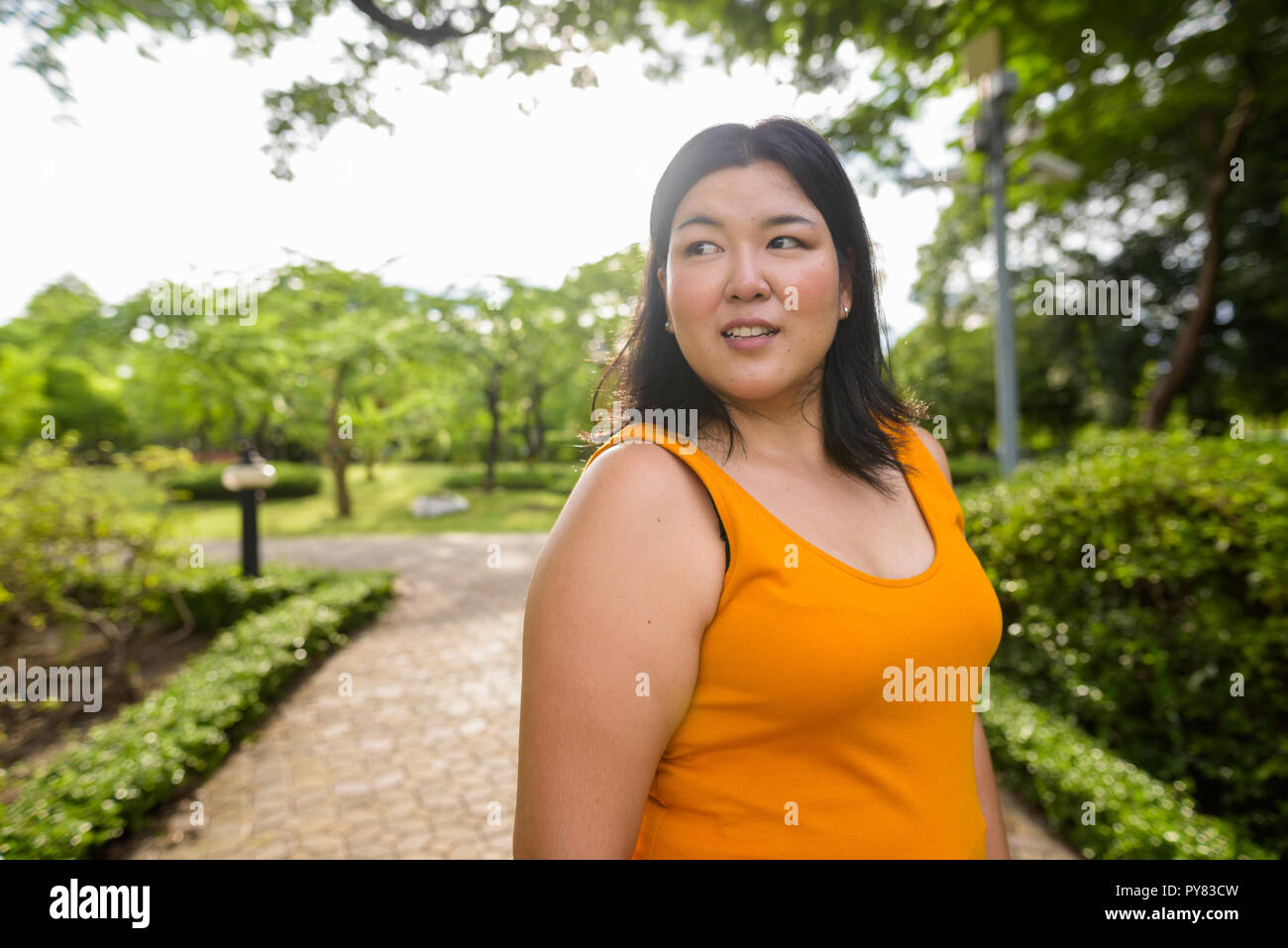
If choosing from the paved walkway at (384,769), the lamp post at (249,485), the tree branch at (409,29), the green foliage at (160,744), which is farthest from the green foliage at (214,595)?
the tree branch at (409,29)

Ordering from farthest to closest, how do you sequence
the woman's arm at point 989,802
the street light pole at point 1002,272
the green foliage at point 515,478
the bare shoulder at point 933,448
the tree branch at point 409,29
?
the green foliage at point 515,478 → the street light pole at point 1002,272 → the tree branch at point 409,29 → the bare shoulder at point 933,448 → the woman's arm at point 989,802

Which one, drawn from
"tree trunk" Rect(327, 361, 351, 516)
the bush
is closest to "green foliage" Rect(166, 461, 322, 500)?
"tree trunk" Rect(327, 361, 351, 516)

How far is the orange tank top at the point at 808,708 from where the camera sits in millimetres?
953

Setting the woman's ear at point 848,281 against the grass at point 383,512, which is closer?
the woman's ear at point 848,281

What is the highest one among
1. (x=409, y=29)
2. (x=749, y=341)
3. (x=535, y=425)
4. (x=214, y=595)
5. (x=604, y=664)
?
(x=409, y=29)

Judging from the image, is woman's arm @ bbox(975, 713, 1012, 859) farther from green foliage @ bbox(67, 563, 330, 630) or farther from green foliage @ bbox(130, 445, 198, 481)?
green foliage @ bbox(67, 563, 330, 630)

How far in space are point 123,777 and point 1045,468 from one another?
6.63 metres

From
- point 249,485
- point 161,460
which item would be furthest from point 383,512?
point 161,460

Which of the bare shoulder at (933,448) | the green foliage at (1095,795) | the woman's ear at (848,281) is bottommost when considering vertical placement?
the green foliage at (1095,795)

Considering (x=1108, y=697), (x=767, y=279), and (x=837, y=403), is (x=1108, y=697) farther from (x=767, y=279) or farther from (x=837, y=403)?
(x=767, y=279)

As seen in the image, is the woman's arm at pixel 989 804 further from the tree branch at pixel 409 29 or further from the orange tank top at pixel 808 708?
the tree branch at pixel 409 29

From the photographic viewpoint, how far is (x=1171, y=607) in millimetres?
3818

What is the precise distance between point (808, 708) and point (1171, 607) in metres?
3.90

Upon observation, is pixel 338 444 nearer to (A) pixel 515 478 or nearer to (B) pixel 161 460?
(A) pixel 515 478
